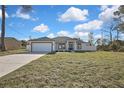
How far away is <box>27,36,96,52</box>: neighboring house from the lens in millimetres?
26016

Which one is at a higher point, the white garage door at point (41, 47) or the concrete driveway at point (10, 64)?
the white garage door at point (41, 47)

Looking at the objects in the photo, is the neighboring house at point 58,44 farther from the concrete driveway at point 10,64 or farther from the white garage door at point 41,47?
the concrete driveway at point 10,64

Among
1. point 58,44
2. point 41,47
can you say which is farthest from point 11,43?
point 41,47

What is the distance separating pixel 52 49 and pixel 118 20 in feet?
24.9

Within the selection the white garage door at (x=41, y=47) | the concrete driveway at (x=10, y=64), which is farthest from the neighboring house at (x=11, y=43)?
the concrete driveway at (x=10, y=64)

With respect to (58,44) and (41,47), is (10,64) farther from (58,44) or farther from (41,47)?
(58,44)

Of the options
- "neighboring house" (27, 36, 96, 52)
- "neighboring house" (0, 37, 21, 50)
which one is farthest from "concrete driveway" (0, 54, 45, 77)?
"neighboring house" (0, 37, 21, 50)

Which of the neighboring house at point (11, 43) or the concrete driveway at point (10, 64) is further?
the neighboring house at point (11, 43)

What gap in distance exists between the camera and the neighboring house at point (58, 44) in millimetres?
26016

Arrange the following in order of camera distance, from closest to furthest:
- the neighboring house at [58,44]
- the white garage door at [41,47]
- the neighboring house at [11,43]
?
1. the white garage door at [41,47]
2. the neighboring house at [58,44]
3. the neighboring house at [11,43]

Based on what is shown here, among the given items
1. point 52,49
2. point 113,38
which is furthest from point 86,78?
point 113,38
